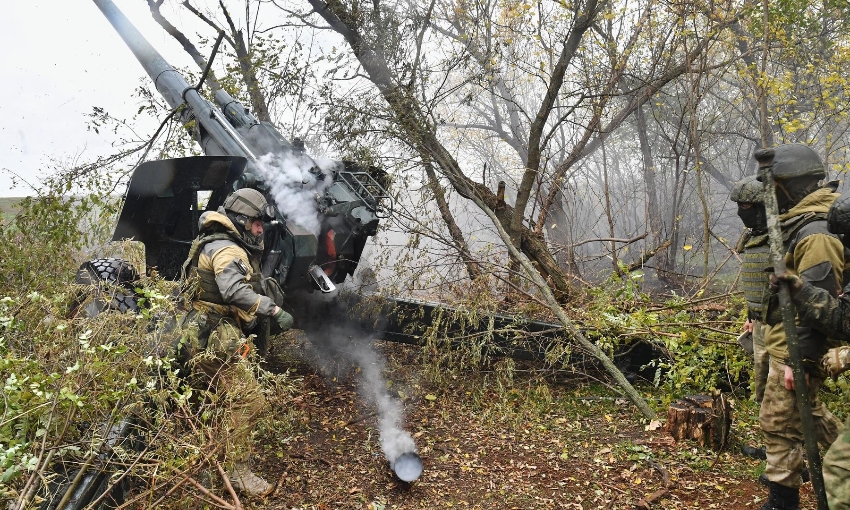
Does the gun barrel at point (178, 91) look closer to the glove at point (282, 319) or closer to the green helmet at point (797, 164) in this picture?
the glove at point (282, 319)

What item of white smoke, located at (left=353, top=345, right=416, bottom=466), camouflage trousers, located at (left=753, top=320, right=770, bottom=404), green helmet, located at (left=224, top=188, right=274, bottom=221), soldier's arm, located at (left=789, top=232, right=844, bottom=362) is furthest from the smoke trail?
soldier's arm, located at (left=789, top=232, right=844, bottom=362)

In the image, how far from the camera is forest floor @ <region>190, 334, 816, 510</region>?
4098mm

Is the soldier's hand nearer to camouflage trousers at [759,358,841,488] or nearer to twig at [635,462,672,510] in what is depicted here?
camouflage trousers at [759,358,841,488]

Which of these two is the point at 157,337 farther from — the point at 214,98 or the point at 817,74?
the point at 817,74

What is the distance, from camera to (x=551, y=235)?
1085 centimetres

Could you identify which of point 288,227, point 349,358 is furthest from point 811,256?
point 349,358

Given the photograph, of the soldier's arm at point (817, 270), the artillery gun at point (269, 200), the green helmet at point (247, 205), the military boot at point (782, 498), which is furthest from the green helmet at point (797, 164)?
the artillery gun at point (269, 200)

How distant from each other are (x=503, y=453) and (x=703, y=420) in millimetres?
1492

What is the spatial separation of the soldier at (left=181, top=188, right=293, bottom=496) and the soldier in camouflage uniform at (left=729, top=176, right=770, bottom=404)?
126 inches

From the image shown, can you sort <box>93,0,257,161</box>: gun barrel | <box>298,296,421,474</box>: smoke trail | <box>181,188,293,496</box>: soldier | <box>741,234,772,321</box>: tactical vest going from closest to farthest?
<box>741,234,772,321</box>: tactical vest < <box>181,188,293,496</box>: soldier < <box>298,296,421,474</box>: smoke trail < <box>93,0,257,161</box>: gun barrel

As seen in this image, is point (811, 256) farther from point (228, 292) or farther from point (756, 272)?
point (228, 292)

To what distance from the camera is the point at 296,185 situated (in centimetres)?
599

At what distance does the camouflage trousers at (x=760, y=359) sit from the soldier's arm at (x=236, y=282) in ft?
11.0

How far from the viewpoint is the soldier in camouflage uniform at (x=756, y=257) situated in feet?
12.1
